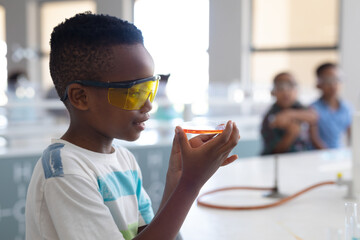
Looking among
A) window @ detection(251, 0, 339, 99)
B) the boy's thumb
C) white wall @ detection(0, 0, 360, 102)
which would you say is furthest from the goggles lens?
window @ detection(251, 0, 339, 99)

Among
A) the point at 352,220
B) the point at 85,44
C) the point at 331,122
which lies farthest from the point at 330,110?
the point at 85,44

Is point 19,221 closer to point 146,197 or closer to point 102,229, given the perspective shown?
point 146,197

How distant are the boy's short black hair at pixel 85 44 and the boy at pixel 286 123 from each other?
210 cm

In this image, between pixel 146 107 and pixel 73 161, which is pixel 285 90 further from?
pixel 73 161

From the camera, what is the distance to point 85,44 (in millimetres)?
839

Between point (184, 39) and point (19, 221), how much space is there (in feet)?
16.7

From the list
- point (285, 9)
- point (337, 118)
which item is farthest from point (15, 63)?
point (337, 118)

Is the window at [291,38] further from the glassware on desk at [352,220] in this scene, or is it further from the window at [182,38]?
the glassware on desk at [352,220]

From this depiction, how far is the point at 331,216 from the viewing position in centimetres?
129

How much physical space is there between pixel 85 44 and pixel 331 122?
2840 mm

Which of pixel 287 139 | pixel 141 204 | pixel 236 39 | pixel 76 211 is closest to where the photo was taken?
pixel 76 211

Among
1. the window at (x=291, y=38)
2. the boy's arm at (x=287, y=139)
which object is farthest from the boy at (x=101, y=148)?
the window at (x=291, y=38)

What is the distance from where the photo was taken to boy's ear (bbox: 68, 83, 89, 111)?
33.4 inches

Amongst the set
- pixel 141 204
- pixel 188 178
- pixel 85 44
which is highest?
pixel 85 44
